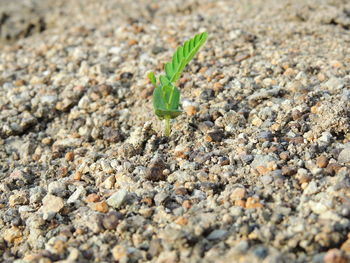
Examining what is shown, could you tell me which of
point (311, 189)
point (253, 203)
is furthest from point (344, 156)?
point (253, 203)

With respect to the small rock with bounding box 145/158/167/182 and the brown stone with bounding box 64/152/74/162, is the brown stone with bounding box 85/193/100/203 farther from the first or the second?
the brown stone with bounding box 64/152/74/162

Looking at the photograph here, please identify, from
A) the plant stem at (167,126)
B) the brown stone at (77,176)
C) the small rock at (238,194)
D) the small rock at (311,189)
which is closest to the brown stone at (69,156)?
the brown stone at (77,176)

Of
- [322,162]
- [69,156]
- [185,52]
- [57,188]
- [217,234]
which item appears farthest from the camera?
[69,156]

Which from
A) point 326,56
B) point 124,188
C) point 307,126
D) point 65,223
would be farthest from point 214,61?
point 65,223

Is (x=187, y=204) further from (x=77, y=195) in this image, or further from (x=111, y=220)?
(x=77, y=195)

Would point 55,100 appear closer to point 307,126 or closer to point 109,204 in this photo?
point 109,204

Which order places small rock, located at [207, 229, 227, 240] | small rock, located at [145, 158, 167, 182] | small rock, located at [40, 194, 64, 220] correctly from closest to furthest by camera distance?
small rock, located at [207, 229, 227, 240] < small rock, located at [40, 194, 64, 220] < small rock, located at [145, 158, 167, 182]

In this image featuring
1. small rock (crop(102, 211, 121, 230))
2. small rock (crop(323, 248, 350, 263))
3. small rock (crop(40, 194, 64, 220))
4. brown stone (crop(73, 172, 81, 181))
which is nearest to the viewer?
small rock (crop(323, 248, 350, 263))

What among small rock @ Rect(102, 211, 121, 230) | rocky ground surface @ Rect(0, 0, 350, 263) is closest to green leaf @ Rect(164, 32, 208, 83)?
rocky ground surface @ Rect(0, 0, 350, 263)
